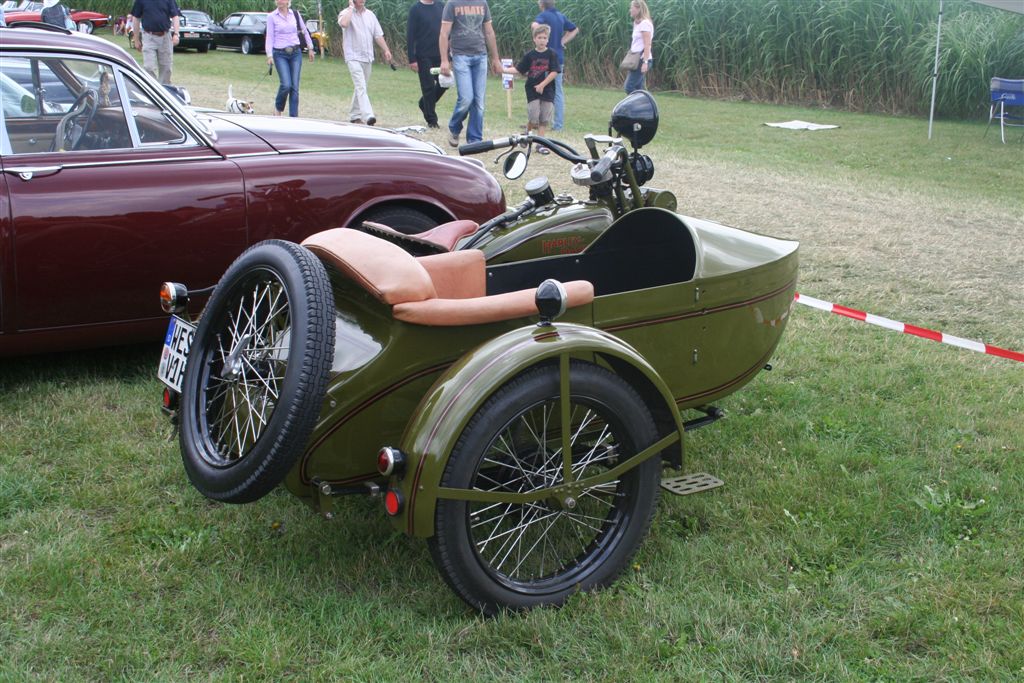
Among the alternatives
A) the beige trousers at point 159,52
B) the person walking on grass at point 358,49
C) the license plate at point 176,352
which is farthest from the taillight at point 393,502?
the beige trousers at point 159,52

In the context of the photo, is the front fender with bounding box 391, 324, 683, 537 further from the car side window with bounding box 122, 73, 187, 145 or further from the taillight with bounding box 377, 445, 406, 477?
the car side window with bounding box 122, 73, 187, 145

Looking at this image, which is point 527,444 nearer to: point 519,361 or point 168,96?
point 519,361

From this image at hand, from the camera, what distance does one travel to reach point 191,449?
2934 mm

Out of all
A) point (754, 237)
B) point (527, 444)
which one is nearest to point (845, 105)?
point (754, 237)

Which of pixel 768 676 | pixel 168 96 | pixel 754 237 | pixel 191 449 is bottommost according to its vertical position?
pixel 768 676

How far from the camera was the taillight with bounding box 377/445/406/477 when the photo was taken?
2.56m

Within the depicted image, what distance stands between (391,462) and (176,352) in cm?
112

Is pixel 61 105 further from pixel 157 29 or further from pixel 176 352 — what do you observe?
pixel 157 29

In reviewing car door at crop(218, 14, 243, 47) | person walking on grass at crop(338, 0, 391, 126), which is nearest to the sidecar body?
person walking on grass at crop(338, 0, 391, 126)

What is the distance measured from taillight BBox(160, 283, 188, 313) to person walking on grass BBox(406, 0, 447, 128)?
369 inches

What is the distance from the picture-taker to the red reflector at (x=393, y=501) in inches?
102

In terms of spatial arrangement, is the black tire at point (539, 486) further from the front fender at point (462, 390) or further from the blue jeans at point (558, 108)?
the blue jeans at point (558, 108)

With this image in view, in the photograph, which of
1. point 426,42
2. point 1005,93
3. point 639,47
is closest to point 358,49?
point 426,42

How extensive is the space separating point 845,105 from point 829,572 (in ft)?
56.6
